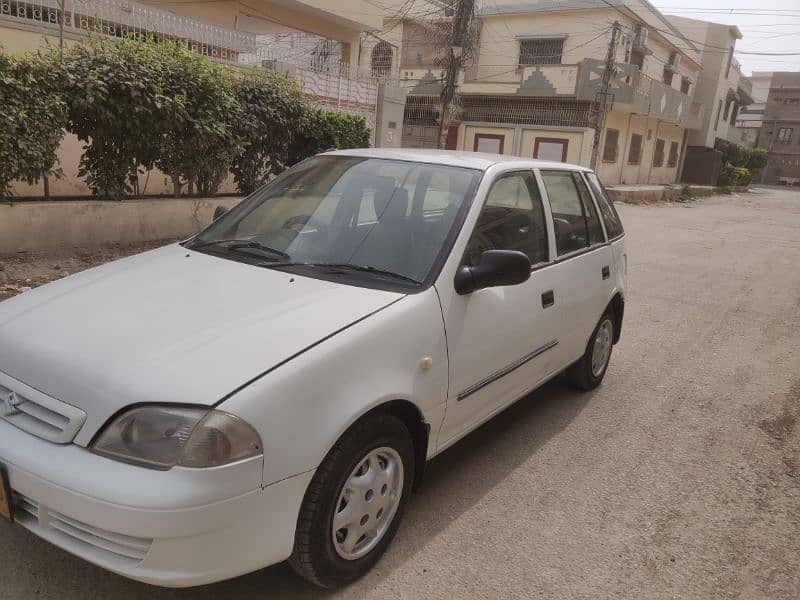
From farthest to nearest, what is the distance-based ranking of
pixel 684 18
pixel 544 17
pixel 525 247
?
pixel 684 18 → pixel 544 17 → pixel 525 247

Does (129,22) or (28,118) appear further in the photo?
(129,22)

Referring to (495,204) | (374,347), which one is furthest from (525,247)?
(374,347)

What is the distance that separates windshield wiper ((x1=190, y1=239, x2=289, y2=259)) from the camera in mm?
3160

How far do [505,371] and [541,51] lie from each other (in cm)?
2840

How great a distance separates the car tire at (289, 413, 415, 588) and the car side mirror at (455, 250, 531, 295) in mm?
711

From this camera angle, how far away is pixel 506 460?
369 cm

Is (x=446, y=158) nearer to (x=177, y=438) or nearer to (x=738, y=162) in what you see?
(x=177, y=438)

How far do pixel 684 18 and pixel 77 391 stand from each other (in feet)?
149

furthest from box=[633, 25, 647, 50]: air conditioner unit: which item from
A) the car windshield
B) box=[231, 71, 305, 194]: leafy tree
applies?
the car windshield

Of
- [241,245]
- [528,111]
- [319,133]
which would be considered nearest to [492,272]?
[241,245]

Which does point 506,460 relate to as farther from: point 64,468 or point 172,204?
point 172,204

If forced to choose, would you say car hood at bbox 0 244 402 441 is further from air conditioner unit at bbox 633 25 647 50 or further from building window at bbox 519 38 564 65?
air conditioner unit at bbox 633 25 647 50

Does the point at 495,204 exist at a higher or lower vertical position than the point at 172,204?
higher

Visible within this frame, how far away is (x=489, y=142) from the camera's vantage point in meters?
28.1
